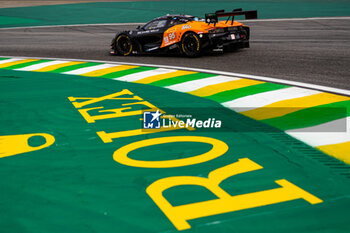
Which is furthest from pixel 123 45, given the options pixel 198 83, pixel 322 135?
pixel 322 135

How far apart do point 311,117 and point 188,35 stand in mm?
6778

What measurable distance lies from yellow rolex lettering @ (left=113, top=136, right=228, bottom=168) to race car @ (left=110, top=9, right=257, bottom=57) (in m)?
7.12

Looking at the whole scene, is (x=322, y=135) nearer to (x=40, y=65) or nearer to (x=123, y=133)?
(x=123, y=133)

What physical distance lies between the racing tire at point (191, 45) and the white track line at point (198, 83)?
285cm

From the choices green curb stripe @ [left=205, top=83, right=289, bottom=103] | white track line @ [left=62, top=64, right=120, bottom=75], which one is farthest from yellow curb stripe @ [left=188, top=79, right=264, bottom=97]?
white track line @ [left=62, top=64, right=120, bottom=75]

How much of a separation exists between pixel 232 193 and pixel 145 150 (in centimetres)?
149

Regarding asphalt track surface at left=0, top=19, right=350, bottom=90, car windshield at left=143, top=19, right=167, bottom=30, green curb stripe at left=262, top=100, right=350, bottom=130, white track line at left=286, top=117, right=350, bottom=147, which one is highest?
car windshield at left=143, top=19, right=167, bottom=30

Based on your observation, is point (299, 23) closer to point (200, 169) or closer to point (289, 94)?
point (289, 94)

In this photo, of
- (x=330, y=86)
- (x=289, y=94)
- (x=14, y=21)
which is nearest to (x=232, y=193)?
(x=289, y=94)

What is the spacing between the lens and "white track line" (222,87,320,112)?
22.8 feet

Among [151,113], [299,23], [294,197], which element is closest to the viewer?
[294,197]

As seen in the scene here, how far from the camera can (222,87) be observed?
8.47 m

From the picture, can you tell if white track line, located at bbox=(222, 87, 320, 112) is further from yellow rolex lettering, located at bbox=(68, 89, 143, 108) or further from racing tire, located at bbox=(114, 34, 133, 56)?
racing tire, located at bbox=(114, 34, 133, 56)

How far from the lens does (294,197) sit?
3689mm
